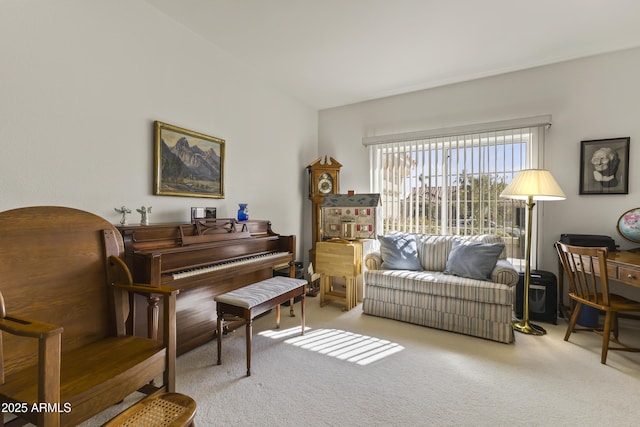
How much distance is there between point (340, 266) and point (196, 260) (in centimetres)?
172

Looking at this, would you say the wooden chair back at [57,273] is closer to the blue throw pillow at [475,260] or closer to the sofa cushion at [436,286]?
the sofa cushion at [436,286]

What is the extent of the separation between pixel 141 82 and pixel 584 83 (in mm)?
4388

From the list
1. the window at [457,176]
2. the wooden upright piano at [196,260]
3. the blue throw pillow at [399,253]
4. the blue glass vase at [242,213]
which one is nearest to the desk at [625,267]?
the window at [457,176]

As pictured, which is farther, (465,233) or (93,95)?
(465,233)

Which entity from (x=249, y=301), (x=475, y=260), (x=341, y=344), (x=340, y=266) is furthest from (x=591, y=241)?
(x=249, y=301)

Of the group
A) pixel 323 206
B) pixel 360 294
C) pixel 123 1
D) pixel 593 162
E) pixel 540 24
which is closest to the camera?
pixel 123 1

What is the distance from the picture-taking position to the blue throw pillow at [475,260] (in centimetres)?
283

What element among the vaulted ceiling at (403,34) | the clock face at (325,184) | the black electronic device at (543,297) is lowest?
the black electronic device at (543,297)

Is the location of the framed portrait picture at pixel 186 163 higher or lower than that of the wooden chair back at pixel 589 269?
higher

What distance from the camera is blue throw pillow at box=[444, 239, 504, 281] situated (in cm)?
283

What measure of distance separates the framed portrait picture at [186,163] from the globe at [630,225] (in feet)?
13.5

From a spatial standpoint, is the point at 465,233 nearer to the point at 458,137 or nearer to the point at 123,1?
the point at 458,137

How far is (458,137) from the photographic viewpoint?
147 inches

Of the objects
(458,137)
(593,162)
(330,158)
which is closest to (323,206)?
(330,158)
